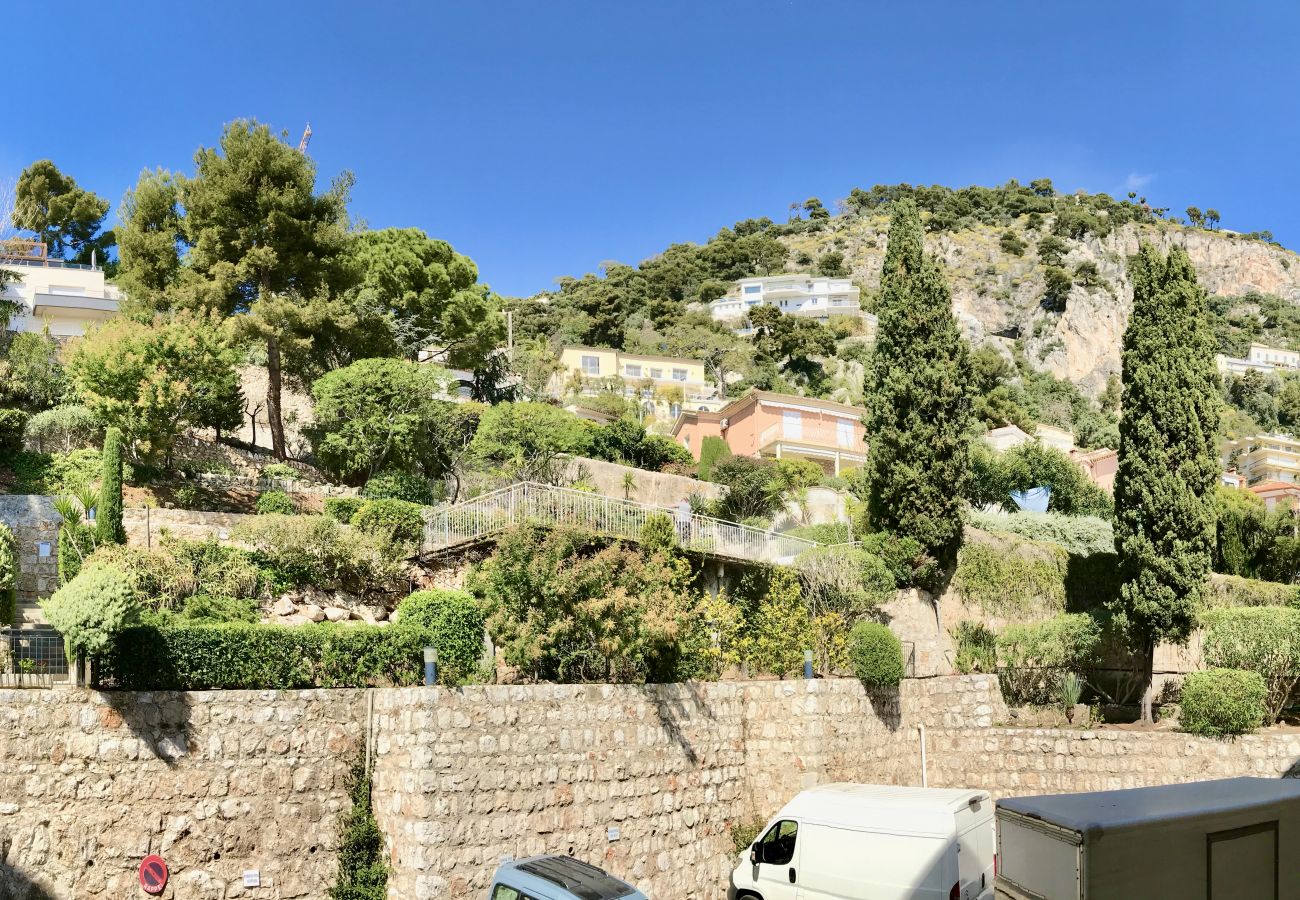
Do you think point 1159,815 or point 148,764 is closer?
point 1159,815

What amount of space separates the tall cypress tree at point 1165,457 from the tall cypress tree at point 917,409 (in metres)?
3.50

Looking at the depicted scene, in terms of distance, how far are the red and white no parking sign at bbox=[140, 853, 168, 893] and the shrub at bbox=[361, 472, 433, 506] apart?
12.1 m

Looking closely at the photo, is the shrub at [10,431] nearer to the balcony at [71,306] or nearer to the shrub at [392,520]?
the shrub at [392,520]

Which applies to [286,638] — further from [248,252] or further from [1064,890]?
[248,252]

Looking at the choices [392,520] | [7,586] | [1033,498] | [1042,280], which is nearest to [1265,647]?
[392,520]

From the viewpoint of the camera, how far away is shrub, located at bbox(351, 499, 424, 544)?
2036 centimetres

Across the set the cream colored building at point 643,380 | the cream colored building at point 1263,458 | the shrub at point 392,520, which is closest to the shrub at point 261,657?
the shrub at point 392,520

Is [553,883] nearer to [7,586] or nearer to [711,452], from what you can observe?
[7,586]

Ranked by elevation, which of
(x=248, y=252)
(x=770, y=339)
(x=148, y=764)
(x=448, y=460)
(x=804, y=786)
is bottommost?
(x=804, y=786)

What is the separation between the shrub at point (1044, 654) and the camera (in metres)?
21.7

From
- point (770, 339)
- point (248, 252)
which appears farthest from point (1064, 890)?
point (770, 339)

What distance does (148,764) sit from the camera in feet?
39.2

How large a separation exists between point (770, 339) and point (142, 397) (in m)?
57.6

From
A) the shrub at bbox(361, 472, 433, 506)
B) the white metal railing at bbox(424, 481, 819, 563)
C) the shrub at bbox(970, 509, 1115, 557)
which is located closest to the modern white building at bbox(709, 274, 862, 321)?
the shrub at bbox(970, 509, 1115, 557)
